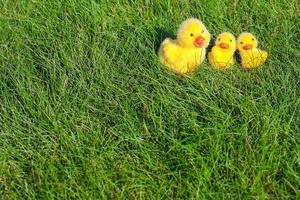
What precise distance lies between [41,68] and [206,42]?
731 millimetres

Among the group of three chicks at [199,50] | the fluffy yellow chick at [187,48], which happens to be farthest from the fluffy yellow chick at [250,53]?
the fluffy yellow chick at [187,48]

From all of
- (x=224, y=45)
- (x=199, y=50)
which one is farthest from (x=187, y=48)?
(x=224, y=45)

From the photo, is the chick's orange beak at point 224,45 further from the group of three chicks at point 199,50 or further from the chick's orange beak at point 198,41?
the chick's orange beak at point 198,41

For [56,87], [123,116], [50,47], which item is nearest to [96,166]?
[123,116]

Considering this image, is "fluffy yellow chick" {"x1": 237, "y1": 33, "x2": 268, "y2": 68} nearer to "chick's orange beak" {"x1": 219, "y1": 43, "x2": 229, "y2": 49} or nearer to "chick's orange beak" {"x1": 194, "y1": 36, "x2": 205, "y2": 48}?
"chick's orange beak" {"x1": 219, "y1": 43, "x2": 229, "y2": 49}

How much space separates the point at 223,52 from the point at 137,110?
0.48 meters

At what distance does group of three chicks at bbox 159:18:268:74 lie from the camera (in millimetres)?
2410

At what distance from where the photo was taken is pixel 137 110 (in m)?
2.27

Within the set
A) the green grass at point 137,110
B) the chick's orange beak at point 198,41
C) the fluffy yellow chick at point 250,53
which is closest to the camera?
the green grass at point 137,110

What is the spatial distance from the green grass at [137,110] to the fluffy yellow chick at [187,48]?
0.05 meters

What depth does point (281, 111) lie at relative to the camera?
2.17 meters

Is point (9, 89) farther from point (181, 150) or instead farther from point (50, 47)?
point (181, 150)

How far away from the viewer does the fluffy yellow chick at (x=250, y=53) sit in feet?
8.21

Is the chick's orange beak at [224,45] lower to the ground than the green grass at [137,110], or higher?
higher
